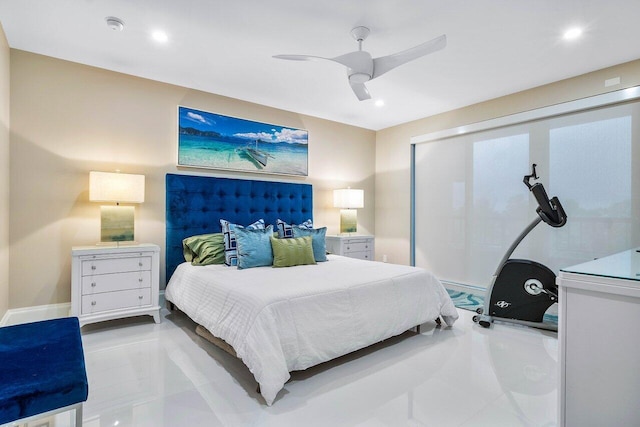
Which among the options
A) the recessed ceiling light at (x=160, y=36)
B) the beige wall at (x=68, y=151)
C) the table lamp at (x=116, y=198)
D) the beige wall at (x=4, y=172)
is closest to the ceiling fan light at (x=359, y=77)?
the recessed ceiling light at (x=160, y=36)

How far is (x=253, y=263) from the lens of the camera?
10.6 feet

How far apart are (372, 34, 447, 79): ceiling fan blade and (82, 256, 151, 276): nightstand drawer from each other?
2.70 meters

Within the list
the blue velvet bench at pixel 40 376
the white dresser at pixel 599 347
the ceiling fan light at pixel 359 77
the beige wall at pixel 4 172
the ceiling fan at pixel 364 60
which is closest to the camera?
the blue velvet bench at pixel 40 376

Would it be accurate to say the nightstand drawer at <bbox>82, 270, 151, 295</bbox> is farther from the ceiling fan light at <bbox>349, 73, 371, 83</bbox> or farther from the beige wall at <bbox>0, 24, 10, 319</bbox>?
the ceiling fan light at <bbox>349, 73, 371, 83</bbox>

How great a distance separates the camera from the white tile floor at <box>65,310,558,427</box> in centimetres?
182

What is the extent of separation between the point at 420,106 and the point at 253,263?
10.2ft

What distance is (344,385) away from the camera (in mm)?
2168

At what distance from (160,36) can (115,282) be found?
2.19m

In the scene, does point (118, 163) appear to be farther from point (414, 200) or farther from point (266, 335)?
point (414, 200)

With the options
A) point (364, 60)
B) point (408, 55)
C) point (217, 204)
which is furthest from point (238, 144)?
point (408, 55)

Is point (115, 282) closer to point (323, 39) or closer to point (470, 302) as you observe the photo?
point (323, 39)

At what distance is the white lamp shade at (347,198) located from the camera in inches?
192

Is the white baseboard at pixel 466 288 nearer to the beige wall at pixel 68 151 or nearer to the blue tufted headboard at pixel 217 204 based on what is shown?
the blue tufted headboard at pixel 217 204

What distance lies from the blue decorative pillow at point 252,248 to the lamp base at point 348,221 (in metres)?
1.90
